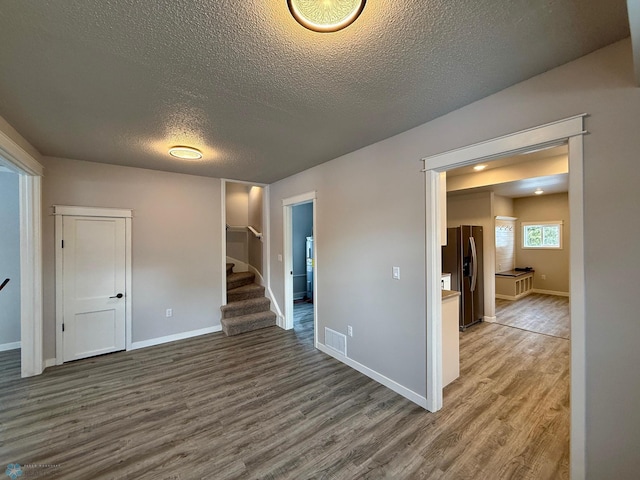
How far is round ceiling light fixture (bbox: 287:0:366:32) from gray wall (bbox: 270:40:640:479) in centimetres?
137

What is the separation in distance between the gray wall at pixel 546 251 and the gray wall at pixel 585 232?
674 cm

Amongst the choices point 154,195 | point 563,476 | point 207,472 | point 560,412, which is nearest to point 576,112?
point 563,476

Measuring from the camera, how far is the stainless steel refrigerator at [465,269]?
438 centimetres

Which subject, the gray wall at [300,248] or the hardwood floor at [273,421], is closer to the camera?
the hardwood floor at [273,421]

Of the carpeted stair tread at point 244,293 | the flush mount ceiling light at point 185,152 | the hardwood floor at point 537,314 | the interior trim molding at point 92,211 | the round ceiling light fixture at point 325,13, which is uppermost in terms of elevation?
the round ceiling light fixture at point 325,13

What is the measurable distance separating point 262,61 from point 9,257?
4.85 m

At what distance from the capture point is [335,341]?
11.1 feet

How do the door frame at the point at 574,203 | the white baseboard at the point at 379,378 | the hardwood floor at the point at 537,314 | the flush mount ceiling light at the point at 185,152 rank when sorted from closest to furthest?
the door frame at the point at 574,203 < the white baseboard at the point at 379,378 < the flush mount ceiling light at the point at 185,152 < the hardwood floor at the point at 537,314

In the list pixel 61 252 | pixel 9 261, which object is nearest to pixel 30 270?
pixel 61 252

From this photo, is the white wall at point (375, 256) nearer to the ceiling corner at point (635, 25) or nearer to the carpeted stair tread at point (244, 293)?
the ceiling corner at point (635, 25)

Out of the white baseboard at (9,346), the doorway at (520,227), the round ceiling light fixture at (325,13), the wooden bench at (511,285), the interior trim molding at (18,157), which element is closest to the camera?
the round ceiling light fixture at (325,13)

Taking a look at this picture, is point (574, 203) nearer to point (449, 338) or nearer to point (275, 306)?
point (449, 338)

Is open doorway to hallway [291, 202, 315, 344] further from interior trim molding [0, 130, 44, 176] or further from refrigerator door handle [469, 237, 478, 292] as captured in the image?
interior trim molding [0, 130, 44, 176]

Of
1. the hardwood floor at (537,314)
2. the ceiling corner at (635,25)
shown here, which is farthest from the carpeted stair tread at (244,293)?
the ceiling corner at (635,25)
